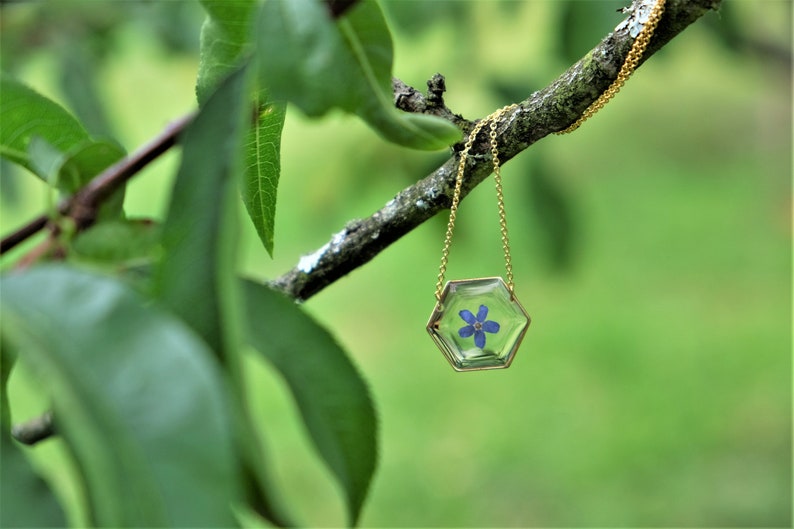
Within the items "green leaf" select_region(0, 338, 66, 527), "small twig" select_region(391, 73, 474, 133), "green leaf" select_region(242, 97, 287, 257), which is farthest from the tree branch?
"green leaf" select_region(0, 338, 66, 527)

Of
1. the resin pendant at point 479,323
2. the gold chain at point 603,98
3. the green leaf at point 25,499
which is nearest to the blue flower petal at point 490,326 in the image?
the resin pendant at point 479,323

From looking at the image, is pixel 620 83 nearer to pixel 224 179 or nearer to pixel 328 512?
pixel 224 179

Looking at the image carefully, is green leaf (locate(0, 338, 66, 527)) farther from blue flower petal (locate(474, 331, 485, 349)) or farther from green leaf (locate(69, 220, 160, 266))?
blue flower petal (locate(474, 331, 485, 349))

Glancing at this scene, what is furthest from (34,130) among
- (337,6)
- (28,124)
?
(337,6)

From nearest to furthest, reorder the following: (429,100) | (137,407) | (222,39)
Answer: (137,407) < (222,39) < (429,100)

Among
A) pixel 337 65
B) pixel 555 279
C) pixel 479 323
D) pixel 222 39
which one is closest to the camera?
pixel 337 65

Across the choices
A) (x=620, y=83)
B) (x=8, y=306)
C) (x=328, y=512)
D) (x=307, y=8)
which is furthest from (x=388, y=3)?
(x=328, y=512)

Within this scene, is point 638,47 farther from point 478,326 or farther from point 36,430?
point 36,430
